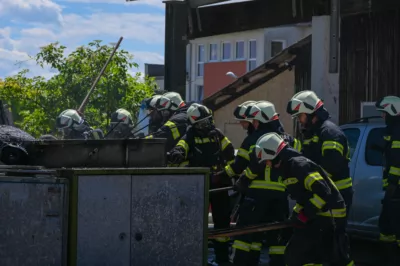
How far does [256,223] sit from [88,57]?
14862mm

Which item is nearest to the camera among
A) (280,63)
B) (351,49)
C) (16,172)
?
(16,172)

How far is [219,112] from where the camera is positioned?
29797 millimetres

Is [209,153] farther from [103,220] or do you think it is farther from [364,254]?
[103,220]

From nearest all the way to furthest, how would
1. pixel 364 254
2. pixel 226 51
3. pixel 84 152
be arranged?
1. pixel 84 152
2. pixel 364 254
3. pixel 226 51

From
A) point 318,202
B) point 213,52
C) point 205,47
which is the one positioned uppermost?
point 205,47

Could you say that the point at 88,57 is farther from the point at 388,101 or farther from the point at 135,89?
the point at 388,101

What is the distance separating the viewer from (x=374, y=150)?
414 inches

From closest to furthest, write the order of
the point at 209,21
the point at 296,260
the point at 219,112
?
the point at 296,260 < the point at 209,21 < the point at 219,112

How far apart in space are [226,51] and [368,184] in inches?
1650

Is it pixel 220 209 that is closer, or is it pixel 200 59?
pixel 220 209

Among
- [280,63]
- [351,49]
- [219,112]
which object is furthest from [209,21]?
[219,112]

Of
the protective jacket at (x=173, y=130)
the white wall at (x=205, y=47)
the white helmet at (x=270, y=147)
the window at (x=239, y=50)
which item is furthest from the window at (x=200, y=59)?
the white helmet at (x=270, y=147)

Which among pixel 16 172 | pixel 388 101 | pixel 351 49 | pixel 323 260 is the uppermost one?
pixel 351 49

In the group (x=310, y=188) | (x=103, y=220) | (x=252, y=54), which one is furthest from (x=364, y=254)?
(x=252, y=54)
